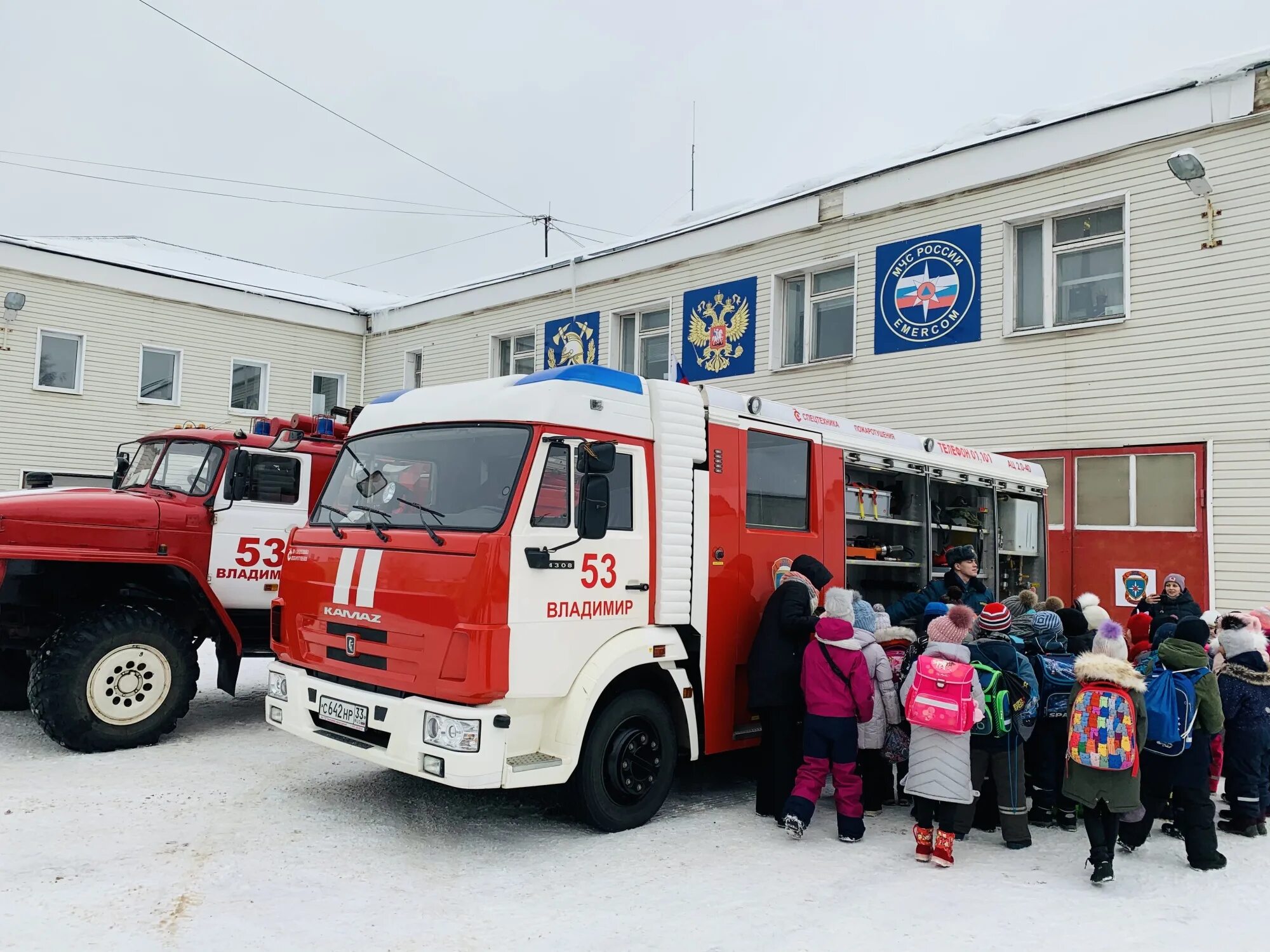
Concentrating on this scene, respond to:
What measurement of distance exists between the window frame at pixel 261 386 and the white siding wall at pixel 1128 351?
1138cm

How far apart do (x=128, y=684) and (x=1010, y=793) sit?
253 inches

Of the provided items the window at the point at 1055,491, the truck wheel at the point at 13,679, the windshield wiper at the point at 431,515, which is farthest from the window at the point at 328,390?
the windshield wiper at the point at 431,515

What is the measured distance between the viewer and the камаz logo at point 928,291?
12.6 m

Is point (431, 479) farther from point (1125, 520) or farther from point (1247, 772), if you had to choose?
point (1125, 520)

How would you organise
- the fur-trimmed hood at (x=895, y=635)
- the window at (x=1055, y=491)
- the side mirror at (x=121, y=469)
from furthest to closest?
1. the window at (x=1055, y=491)
2. the side mirror at (x=121, y=469)
3. the fur-trimmed hood at (x=895, y=635)

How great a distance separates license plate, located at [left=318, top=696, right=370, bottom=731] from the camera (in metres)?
5.34

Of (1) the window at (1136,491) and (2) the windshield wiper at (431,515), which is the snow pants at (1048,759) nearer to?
(2) the windshield wiper at (431,515)

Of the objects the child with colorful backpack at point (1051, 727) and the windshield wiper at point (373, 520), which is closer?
the windshield wiper at point (373, 520)

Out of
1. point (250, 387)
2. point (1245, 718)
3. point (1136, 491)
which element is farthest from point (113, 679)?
point (250, 387)

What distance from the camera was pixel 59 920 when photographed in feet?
13.5

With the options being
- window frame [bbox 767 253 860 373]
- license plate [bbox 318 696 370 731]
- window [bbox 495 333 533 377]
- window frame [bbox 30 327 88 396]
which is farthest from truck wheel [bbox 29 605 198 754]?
window frame [bbox 30 327 88 396]

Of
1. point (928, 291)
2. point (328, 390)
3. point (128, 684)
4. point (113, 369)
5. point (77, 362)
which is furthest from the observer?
→ point (328, 390)

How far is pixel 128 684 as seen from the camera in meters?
7.11

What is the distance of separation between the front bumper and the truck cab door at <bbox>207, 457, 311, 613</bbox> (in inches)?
92.8
